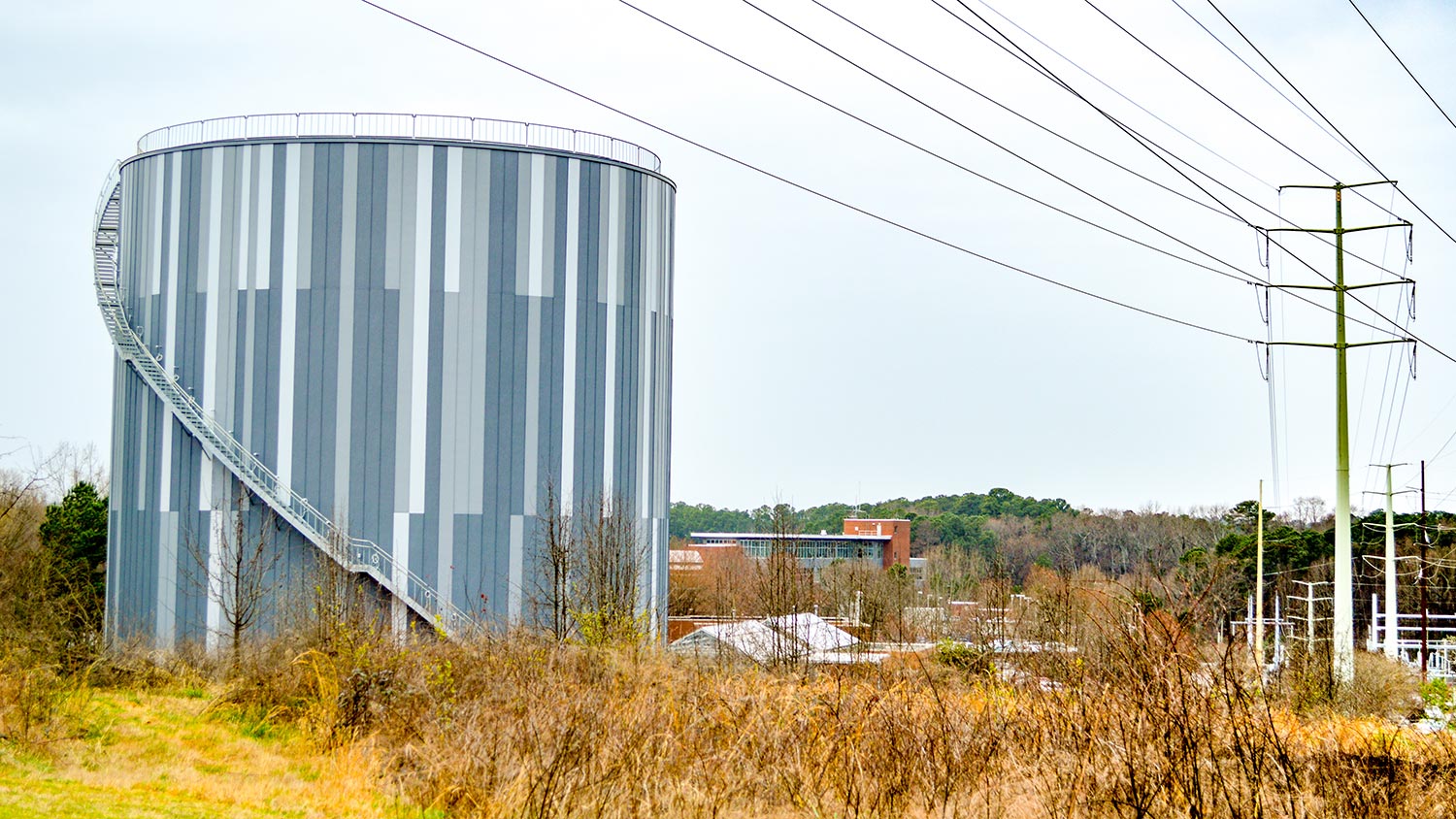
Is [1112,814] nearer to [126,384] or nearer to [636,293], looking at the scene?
[636,293]

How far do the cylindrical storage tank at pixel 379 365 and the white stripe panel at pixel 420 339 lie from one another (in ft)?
0.18

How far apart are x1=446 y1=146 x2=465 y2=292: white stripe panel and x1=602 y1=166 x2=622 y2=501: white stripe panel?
4.18 m

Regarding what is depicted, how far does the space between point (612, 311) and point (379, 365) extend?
21.1 ft

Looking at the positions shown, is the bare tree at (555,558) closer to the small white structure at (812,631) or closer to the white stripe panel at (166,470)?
the small white structure at (812,631)

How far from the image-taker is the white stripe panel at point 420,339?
33.2 m

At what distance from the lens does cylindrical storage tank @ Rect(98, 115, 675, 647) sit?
1305 inches

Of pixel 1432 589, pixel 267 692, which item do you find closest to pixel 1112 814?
pixel 267 692

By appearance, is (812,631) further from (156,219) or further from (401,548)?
(156,219)

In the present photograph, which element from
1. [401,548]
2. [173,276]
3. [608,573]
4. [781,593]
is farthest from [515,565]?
[173,276]

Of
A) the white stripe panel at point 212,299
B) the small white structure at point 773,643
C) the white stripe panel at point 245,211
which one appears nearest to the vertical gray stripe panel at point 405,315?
the white stripe panel at point 245,211

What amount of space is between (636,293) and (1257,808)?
90.2ft

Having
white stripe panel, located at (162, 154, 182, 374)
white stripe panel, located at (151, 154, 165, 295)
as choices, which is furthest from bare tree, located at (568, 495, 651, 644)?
white stripe panel, located at (151, 154, 165, 295)

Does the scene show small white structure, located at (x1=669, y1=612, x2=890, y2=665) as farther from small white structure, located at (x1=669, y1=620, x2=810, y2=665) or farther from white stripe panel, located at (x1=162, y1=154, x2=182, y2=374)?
white stripe panel, located at (x1=162, y1=154, x2=182, y2=374)

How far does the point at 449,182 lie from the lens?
3378 centimetres
